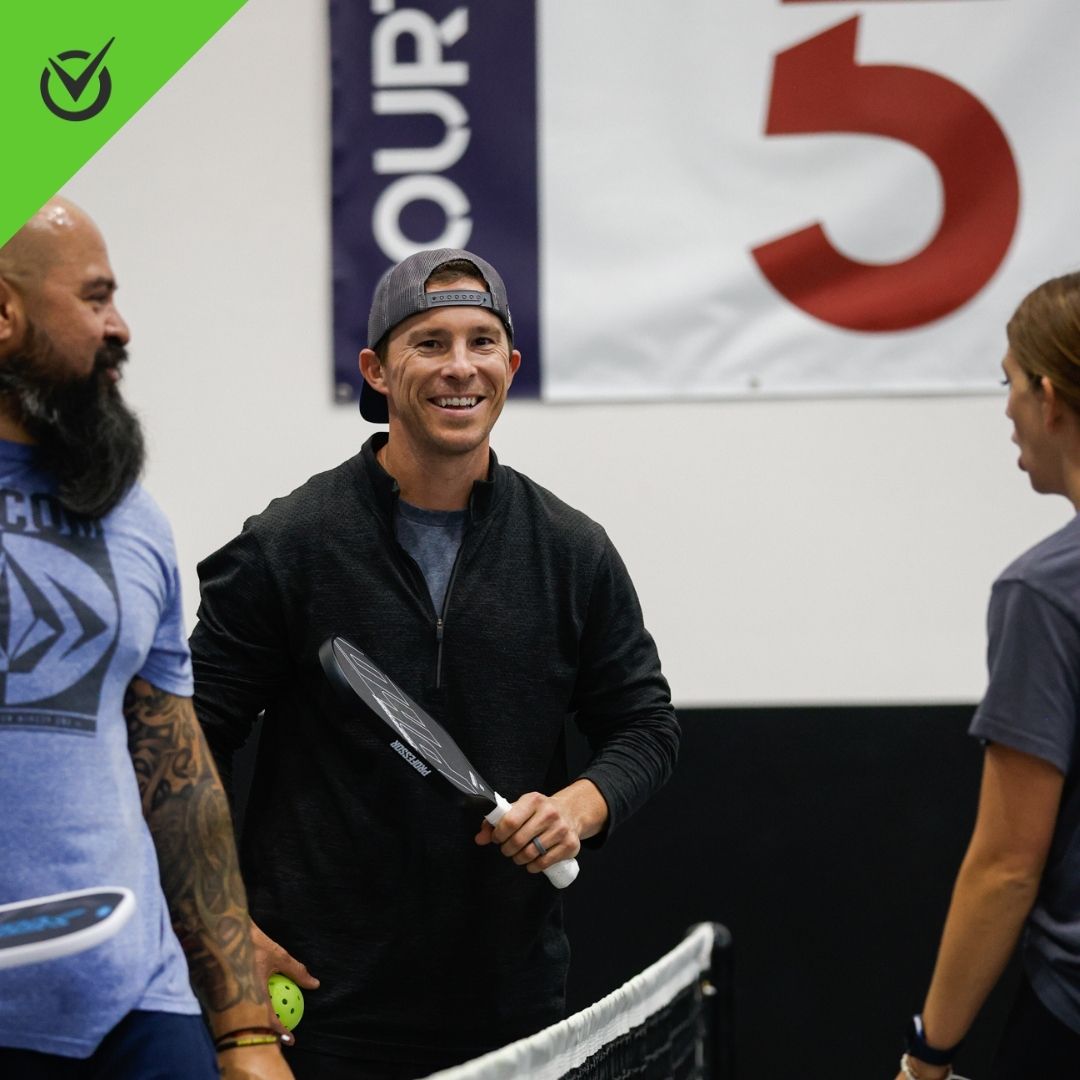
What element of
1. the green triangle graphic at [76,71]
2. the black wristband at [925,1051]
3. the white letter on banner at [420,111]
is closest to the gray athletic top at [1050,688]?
the black wristband at [925,1051]

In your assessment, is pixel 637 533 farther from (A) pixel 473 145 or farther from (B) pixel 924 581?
(A) pixel 473 145

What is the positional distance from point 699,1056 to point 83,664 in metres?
1.40

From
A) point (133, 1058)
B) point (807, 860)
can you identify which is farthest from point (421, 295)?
point (807, 860)

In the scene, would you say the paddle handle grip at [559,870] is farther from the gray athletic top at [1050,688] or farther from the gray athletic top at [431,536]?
the gray athletic top at [1050,688]

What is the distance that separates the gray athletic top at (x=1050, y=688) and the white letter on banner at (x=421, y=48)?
254 centimetres

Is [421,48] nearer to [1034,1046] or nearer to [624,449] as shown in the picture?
[624,449]

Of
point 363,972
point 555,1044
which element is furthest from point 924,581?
point 555,1044

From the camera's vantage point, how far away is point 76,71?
343cm

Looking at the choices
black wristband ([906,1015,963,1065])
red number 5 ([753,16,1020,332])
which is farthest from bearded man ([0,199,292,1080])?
red number 5 ([753,16,1020,332])

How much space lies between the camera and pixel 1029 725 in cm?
188

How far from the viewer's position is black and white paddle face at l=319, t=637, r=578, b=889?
6.67ft

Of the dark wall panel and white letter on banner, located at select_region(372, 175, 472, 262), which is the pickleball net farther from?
white letter on banner, located at select_region(372, 175, 472, 262)

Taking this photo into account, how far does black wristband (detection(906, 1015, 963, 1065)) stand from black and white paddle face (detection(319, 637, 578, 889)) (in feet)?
1.64

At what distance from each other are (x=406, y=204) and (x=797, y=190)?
0.97 metres
